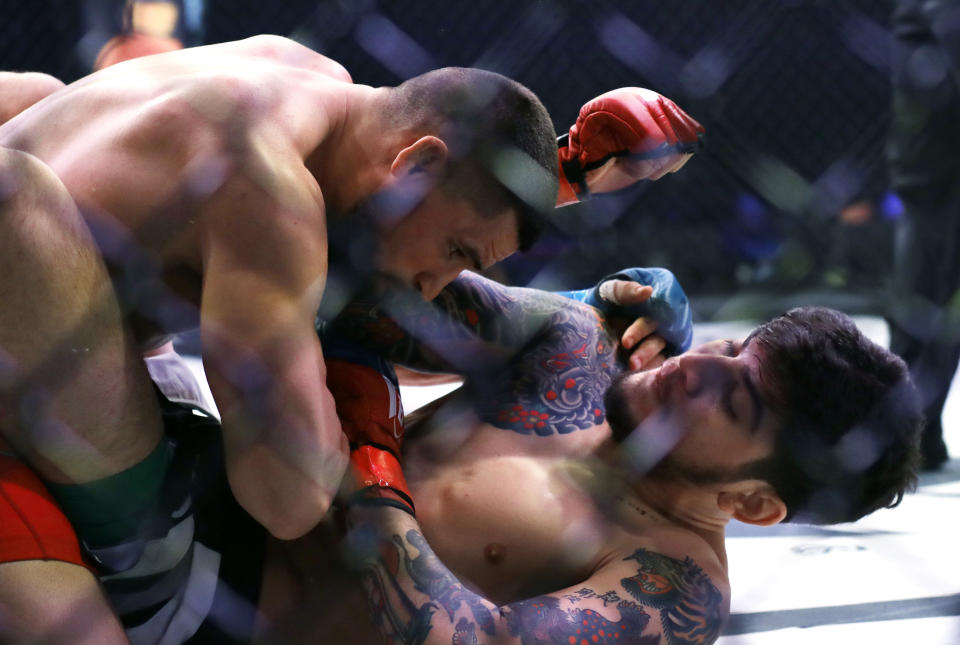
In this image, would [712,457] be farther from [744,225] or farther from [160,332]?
[744,225]

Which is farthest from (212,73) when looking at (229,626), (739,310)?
(739,310)

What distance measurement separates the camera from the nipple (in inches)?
49.6

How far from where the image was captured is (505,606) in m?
1.14

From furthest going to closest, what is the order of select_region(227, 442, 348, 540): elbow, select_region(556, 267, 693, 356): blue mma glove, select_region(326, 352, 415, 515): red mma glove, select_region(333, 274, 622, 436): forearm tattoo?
select_region(556, 267, 693, 356): blue mma glove
select_region(333, 274, 622, 436): forearm tattoo
select_region(326, 352, 415, 515): red mma glove
select_region(227, 442, 348, 540): elbow

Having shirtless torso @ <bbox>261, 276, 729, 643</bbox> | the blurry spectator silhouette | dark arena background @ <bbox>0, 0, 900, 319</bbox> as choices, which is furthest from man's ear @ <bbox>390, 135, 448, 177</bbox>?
dark arena background @ <bbox>0, 0, 900, 319</bbox>

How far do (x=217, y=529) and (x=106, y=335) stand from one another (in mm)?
363

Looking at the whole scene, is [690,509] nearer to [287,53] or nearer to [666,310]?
[666,310]

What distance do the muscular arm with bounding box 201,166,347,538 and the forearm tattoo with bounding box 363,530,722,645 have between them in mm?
128

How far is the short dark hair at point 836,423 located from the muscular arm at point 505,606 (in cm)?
22

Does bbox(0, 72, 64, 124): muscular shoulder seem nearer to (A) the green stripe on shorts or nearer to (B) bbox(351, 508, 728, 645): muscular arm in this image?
(A) the green stripe on shorts

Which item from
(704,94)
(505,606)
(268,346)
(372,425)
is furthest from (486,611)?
(704,94)

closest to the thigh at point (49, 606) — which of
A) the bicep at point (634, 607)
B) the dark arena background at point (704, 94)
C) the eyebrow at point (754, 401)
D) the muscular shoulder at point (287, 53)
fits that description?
the bicep at point (634, 607)

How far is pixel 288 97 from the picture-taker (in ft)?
3.80

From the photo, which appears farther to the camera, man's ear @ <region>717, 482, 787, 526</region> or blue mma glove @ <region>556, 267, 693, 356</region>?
blue mma glove @ <region>556, 267, 693, 356</region>
